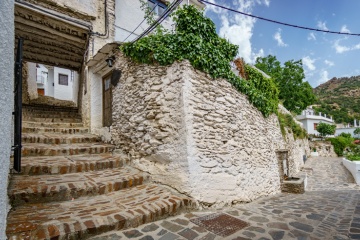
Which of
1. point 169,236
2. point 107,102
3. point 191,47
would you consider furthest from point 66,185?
point 107,102

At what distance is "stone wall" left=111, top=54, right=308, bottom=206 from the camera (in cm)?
347

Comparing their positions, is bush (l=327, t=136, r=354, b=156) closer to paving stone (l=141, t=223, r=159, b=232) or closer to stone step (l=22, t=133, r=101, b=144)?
stone step (l=22, t=133, r=101, b=144)

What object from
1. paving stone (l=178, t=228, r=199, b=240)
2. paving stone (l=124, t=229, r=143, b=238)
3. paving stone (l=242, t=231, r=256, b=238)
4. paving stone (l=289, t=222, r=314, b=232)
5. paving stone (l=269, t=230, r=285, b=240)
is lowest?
paving stone (l=289, t=222, r=314, b=232)

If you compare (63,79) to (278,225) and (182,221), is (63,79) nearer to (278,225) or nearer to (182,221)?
(182,221)

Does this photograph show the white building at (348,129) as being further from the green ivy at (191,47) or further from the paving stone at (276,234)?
the paving stone at (276,234)

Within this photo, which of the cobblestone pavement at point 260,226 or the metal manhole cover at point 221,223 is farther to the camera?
the metal manhole cover at point 221,223

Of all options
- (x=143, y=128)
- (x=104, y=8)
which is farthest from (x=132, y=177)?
(x=104, y=8)

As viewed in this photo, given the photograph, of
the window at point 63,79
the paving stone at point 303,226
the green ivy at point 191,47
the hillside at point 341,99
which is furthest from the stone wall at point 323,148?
the window at point 63,79

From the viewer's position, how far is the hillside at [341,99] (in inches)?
1874

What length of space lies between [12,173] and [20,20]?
5.38 metres

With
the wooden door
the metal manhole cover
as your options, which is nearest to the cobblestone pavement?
the metal manhole cover

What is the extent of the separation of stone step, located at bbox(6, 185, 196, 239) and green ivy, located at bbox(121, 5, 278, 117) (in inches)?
103

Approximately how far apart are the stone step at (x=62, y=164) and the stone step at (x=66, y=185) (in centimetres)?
11

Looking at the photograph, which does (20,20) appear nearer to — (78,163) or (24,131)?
(24,131)
